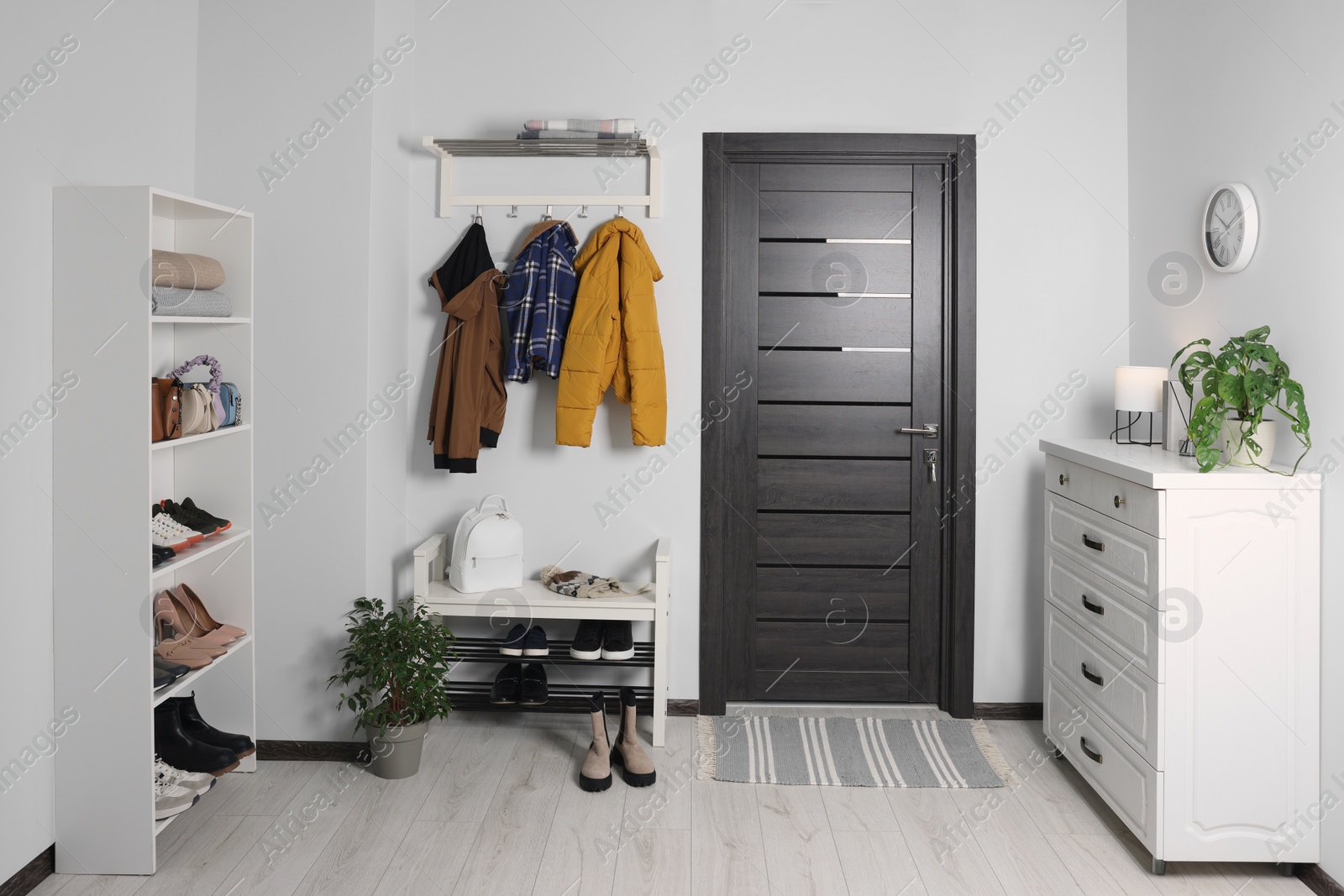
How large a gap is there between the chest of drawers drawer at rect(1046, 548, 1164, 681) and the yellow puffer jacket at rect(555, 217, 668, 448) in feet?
4.38

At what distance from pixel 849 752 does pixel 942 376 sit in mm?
1342

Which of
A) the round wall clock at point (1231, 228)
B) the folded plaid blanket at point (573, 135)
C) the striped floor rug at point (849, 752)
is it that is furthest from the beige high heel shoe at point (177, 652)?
the round wall clock at point (1231, 228)

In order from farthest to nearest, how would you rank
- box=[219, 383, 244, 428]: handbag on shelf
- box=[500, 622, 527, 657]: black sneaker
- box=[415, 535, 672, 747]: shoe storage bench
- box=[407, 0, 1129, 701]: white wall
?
box=[407, 0, 1129, 701]: white wall < box=[500, 622, 527, 657]: black sneaker < box=[415, 535, 672, 747]: shoe storage bench < box=[219, 383, 244, 428]: handbag on shelf

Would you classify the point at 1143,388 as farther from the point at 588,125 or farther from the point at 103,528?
the point at 103,528

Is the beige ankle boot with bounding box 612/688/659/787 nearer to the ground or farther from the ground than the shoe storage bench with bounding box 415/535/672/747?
nearer to the ground

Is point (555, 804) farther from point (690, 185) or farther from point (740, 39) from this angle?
point (740, 39)

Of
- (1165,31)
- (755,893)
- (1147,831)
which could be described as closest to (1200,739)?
(1147,831)

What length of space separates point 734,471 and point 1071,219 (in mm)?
1478

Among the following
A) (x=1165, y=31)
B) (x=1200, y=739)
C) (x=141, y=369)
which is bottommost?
(x=1200, y=739)

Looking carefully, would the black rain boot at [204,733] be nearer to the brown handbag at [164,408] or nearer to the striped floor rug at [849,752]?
the brown handbag at [164,408]

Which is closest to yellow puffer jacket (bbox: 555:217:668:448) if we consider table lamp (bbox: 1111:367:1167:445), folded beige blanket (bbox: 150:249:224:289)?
folded beige blanket (bbox: 150:249:224:289)

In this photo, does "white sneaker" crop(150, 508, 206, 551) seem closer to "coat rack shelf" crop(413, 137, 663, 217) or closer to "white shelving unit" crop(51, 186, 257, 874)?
"white shelving unit" crop(51, 186, 257, 874)

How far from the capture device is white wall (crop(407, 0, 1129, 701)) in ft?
11.1

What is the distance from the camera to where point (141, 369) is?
92.7 inches
